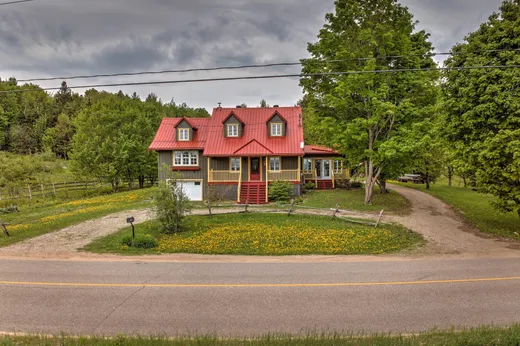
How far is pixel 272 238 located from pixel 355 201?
12548mm

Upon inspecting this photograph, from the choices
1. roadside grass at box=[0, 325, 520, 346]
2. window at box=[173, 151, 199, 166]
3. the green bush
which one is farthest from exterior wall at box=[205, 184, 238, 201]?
roadside grass at box=[0, 325, 520, 346]

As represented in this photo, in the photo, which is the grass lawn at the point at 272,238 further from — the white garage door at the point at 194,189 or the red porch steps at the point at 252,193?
the white garage door at the point at 194,189

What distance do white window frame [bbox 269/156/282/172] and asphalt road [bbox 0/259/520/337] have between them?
17538 millimetres

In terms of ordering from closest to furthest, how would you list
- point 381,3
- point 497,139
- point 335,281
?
point 335,281
point 497,139
point 381,3

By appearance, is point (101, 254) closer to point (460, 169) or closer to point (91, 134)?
point (460, 169)

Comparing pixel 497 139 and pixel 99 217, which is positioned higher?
pixel 497 139

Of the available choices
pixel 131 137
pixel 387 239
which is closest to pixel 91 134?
pixel 131 137

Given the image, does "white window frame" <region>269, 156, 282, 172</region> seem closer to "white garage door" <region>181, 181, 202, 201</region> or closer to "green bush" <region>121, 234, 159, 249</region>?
"white garage door" <region>181, 181, 202, 201</region>

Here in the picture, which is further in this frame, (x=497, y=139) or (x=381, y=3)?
(x=381, y=3)

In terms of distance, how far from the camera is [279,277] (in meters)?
10.1

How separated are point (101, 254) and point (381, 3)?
24367 mm

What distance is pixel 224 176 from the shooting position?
27938 millimetres

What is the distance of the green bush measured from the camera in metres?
14.0

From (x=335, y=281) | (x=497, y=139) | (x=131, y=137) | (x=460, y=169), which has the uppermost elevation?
(x=131, y=137)
